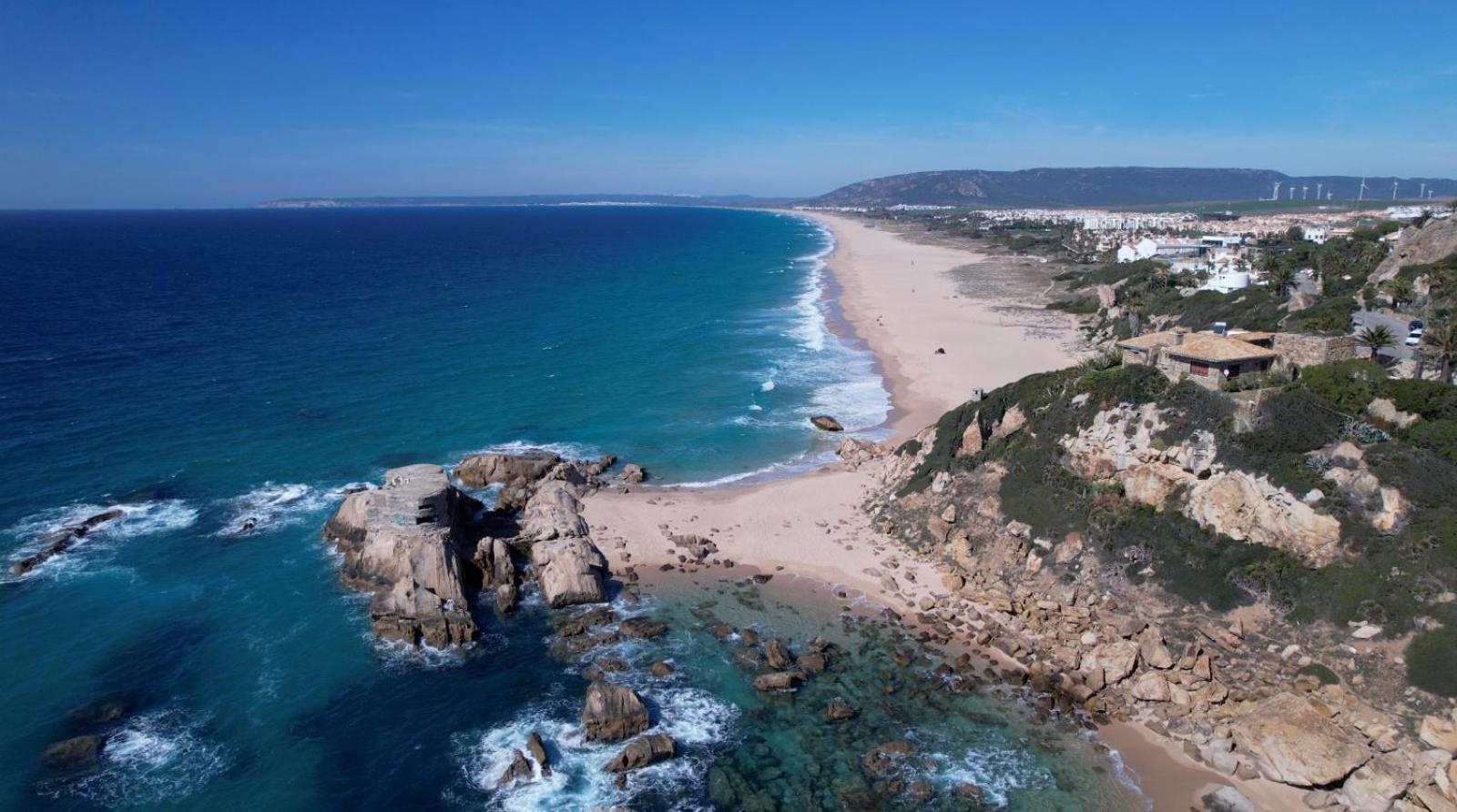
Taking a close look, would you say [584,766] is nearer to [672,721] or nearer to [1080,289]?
[672,721]

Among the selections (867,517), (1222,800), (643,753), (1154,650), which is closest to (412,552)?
(643,753)

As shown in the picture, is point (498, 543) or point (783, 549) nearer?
point (498, 543)

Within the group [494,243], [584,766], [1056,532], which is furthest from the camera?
[494,243]

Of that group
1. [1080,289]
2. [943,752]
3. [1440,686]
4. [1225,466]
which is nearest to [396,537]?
[943,752]

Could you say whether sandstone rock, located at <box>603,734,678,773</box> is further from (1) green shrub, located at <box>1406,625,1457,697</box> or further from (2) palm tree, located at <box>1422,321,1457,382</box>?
(2) palm tree, located at <box>1422,321,1457,382</box>

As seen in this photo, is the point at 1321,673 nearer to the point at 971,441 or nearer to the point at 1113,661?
the point at 1113,661

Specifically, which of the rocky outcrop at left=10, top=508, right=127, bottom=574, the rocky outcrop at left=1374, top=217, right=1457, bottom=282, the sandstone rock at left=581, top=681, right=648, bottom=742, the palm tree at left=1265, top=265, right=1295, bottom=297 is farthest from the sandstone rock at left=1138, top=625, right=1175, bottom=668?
the palm tree at left=1265, top=265, right=1295, bottom=297

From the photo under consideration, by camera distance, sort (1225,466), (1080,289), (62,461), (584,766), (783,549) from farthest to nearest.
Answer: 1. (1080,289)
2. (62,461)
3. (783,549)
4. (1225,466)
5. (584,766)

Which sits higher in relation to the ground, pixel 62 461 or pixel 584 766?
pixel 62 461
